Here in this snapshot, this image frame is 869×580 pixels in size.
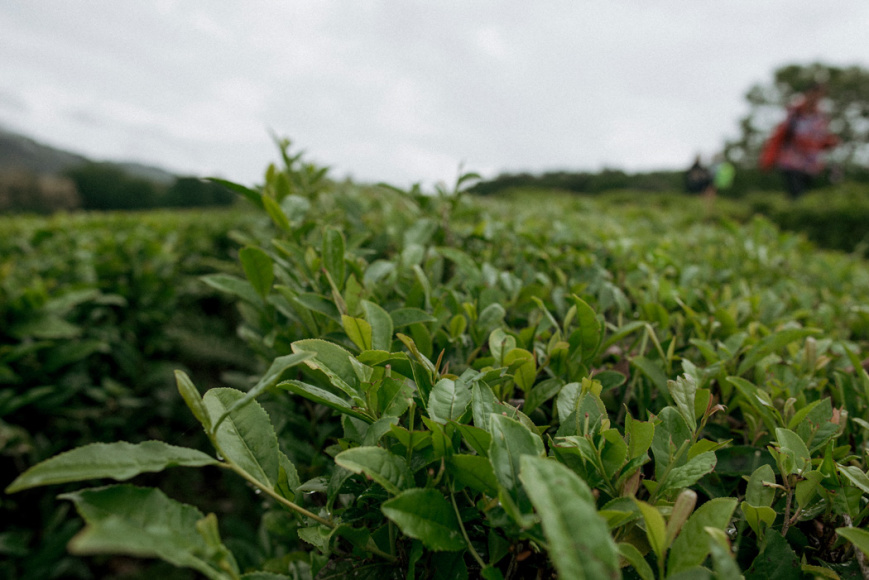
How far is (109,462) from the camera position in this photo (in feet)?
1.90

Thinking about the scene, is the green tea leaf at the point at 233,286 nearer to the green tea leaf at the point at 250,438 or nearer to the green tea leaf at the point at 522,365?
the green tea leaf at the point at 250,438

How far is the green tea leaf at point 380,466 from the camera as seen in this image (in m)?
0.64

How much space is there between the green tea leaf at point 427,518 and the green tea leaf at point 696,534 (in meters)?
0.29

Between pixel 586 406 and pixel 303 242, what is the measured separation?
1.11 metres

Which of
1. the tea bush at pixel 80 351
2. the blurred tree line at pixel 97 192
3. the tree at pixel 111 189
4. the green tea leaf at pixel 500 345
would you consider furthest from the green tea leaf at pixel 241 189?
the tree at pixel 111 189

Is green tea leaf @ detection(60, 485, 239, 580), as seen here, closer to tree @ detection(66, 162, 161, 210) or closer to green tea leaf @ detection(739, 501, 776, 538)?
green tea leaf @ detection(739, 501, 776, 538)

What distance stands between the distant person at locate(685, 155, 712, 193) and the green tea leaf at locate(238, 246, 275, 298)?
8.33 metres

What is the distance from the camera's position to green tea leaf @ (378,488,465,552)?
61cm

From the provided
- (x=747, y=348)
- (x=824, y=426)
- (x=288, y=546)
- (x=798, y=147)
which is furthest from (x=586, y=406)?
(x=798, y=147)

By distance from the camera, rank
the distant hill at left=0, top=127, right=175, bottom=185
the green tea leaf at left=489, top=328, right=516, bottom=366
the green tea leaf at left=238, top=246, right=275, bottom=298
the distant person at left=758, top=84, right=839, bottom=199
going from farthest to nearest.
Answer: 1. the distant hill at left=0, top=127, right=175, bottom=185
2. the distant person at left=758, top=84, right=839, bottom=199
3. the green tea leaf at left=238, top=246, right=275, bottom=298
4. the green tea leaf at left=489, top=328, right=516, bottom=366

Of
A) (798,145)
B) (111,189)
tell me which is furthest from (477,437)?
(111,189)

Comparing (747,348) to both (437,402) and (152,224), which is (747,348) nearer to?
(437,402)

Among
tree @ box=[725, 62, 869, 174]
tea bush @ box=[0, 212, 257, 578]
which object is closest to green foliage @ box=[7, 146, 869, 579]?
tea bush @ box=[0, 212, 257, 578]

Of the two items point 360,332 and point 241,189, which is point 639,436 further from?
point 241,189
